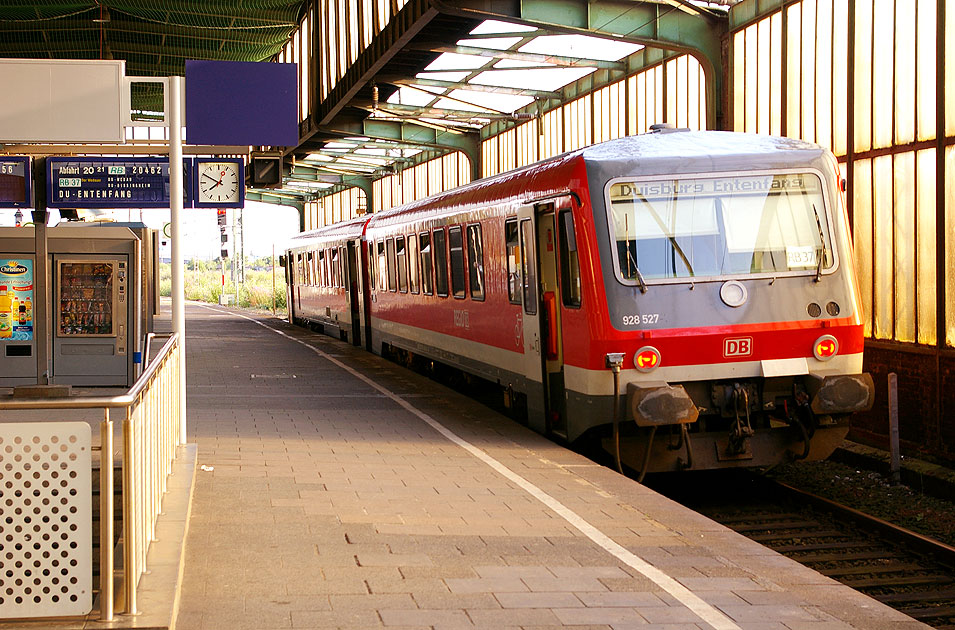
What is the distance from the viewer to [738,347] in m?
9.81

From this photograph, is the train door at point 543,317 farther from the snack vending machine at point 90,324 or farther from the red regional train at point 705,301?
the snack vending machine at point 90,324

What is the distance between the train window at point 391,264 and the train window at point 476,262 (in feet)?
18.3

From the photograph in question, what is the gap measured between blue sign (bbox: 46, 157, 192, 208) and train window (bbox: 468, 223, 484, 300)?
3.47 metres

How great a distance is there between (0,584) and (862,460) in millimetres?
9668

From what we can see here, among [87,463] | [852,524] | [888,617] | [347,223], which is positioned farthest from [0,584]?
[347,223]

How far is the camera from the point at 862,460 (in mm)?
12273

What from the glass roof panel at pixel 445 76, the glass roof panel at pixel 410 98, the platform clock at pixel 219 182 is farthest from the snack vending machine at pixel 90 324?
the glass roof panel at pixel 410 98

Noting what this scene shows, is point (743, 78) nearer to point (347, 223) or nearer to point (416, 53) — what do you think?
point (416, 53)

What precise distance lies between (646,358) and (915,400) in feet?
13.9

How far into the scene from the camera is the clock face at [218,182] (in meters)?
13.8

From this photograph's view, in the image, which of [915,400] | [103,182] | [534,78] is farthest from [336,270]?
[915,400]

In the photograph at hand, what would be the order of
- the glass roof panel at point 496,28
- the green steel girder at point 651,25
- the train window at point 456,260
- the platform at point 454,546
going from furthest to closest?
the glass roof panel at point 496,28
the green steel girder at point 651,25
the train window at point 456,260
the platform at point 454,546

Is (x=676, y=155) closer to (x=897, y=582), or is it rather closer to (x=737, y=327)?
(x=737, y=327)

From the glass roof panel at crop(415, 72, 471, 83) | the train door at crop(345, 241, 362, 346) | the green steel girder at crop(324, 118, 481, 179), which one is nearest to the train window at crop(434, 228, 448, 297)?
the glass roof panel at crop(415, 72, 471, 83)
